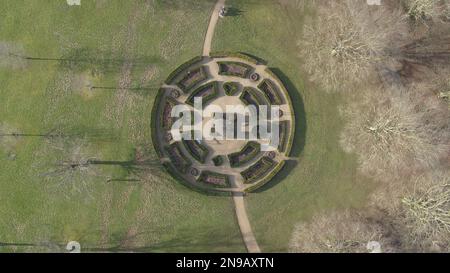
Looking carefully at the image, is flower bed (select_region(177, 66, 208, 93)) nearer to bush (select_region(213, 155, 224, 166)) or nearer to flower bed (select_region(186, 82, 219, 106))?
flower bed (select_region(186, 82, 219, 106))

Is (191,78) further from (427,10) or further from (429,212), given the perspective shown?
(429,212)

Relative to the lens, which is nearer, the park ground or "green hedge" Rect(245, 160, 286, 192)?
"green hedge" Rect(245, 160, 286, 192)

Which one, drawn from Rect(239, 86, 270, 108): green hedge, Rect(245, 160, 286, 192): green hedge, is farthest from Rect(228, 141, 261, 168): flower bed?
Rect(239, 86, 270, 108): green hedge

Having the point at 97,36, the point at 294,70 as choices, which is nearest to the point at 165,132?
the point at 97,36

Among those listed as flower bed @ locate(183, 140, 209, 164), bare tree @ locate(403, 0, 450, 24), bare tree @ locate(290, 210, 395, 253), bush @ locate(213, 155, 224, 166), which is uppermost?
bare tree @ locate(403, 0, 450, 24)

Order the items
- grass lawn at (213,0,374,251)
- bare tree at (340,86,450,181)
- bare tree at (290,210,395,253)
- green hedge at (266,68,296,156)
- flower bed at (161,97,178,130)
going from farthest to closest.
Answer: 1. flower bed at (161,97,178,130)
2. green hedge at (266,68,296,156)
3. grass lawn at (213,0,374,251)
4. bare tree at (340,86,450,181)
5. bare tree at (290,210,395,253)

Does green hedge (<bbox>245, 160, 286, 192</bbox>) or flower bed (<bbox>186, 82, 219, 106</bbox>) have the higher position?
flower bed (<bbox>186, 82, 219, 106</bbox>)

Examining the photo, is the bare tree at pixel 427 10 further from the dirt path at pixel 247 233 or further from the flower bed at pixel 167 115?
the dirt path at pixel 247 233

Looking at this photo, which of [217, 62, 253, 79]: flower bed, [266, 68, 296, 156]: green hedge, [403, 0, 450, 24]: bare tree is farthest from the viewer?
[217, 62, 253, 79]: flower bed
